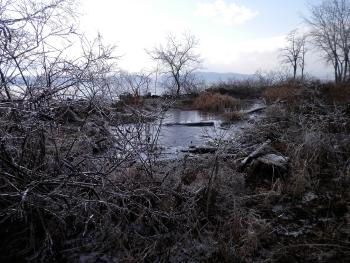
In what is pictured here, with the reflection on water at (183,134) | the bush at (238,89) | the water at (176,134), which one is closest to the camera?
the water at (176,134)

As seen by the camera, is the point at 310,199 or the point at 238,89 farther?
the point at 238,89

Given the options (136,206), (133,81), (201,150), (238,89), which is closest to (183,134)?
(201,150)

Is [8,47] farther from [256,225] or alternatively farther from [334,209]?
[334,209]

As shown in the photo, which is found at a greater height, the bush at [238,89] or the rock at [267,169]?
the bush at [238,89]

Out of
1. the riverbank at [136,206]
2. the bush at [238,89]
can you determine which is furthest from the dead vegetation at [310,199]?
the bush at [238,89]

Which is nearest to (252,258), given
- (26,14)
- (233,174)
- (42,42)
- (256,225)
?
(256,225)

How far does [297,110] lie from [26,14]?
919 cm

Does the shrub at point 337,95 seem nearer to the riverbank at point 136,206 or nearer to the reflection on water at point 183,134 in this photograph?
the reflection on water at point 183,134

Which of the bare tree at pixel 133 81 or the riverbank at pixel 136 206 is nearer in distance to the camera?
the riverbank at pixel 136 206

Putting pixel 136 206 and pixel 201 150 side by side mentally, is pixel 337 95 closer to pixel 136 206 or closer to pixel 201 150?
pixel 201 150

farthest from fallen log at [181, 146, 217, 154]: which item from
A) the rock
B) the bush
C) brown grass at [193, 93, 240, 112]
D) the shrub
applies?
the bush

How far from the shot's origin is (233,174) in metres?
6.53

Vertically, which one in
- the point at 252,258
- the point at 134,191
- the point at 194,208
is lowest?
the point at 252,258

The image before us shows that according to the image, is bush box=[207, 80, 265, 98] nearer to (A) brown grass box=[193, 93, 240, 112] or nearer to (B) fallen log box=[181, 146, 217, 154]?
(A) brown grass box=[193, 93, 240, 112]
